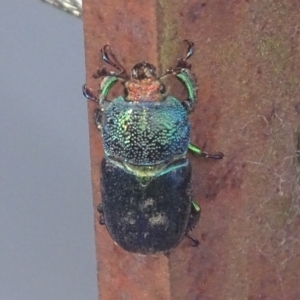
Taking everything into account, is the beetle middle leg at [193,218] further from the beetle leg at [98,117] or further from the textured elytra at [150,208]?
the beetle leg at [98,117]

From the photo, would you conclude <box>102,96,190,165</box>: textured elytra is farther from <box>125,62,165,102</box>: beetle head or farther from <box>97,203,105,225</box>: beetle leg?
<box>97,203,105,225</box>: beetle leg

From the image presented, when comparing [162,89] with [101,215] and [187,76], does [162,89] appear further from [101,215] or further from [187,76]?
[101,215]

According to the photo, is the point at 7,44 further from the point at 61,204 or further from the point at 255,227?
the point at 255,227

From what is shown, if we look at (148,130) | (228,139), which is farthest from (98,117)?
(228,139)

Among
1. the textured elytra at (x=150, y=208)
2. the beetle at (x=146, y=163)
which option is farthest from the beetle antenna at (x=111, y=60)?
the textured elytra at (x=150, y=208)

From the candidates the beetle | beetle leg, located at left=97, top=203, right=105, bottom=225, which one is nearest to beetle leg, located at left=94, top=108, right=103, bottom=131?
the beetle
